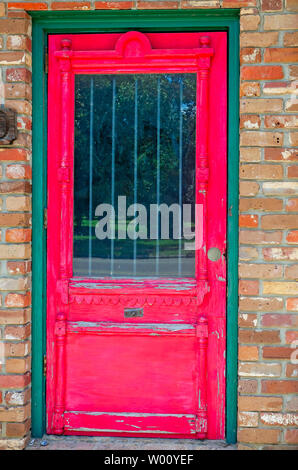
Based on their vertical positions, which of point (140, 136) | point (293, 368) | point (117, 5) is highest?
point (117, 5)

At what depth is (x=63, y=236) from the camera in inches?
99.2

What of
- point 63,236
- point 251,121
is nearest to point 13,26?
point 63,236

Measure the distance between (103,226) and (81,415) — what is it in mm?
1105

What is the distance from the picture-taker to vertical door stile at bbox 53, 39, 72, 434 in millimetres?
2496

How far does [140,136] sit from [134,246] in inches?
25.0

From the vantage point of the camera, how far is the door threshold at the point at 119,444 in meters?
2.41

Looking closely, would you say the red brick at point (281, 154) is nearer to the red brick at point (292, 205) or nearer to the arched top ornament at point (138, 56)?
the red brick at point (292, 205)

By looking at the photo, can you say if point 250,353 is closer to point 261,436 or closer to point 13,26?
point 261,436

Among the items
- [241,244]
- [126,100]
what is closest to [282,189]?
[241,244]

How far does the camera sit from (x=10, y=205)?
2.39m

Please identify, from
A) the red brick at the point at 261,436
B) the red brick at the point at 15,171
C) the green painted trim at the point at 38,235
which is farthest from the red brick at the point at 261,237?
the red brick at the point at 15,171

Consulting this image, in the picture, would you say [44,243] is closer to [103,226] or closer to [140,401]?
[103,226]

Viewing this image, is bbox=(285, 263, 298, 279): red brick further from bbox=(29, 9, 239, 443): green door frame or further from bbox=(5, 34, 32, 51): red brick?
bbox=(5, 34, 32, 51): red brick

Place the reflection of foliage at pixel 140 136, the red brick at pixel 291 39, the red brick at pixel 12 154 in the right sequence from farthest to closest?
the reflection of foliage at pixel 140 136 → the red brick at pixel 12 154 → the red brick at pixel 291 39
